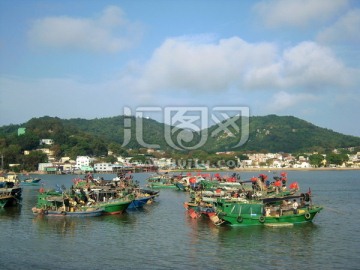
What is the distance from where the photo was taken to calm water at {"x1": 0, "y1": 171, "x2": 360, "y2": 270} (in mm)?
23828

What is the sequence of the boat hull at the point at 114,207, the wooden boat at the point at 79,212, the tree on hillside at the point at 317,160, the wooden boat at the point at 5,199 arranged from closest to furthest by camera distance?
the wooden boat at the point at 79,212, the boat hull at the point at 114,207, the wooden boat at the point at 5,199, the tree on hillside at the point at 317,160

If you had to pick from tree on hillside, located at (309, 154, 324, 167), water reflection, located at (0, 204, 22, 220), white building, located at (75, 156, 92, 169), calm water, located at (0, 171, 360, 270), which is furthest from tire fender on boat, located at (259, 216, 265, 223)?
tree on hillside, located at (309, 154, 324, 167)

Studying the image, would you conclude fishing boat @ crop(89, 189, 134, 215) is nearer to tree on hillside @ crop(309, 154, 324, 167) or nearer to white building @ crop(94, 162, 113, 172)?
white building @ crop(94, 162, 113, 172)

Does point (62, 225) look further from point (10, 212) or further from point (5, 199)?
point (5, 199)

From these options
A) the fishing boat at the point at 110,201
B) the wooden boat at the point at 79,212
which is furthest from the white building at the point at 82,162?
the wooden boat at the point at 79,212

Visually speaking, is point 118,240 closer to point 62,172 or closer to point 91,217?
point 91,217

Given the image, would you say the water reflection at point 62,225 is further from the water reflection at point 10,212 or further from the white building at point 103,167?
the white building at point 103,167

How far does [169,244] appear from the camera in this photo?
28.5 meters

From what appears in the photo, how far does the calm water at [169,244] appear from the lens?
23828 mm

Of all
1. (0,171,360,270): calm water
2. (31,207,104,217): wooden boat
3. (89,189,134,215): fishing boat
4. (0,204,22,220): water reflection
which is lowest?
(0,171,360,270): calm water

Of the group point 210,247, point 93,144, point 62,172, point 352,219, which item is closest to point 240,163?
point 93,144

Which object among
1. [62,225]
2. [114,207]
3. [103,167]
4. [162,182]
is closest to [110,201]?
[114,207]

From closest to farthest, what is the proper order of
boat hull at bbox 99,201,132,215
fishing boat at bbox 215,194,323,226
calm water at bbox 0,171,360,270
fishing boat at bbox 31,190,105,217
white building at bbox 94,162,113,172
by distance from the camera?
calm water at bbox 0,171,360,270 < fishing boat at bbox 215,194,323,226 < fishing boat at bbox 31,190,105,217 < boat hull at bbox 99,201,132,215 < white building at bbox 94,162,113,172

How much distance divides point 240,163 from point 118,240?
171 m
